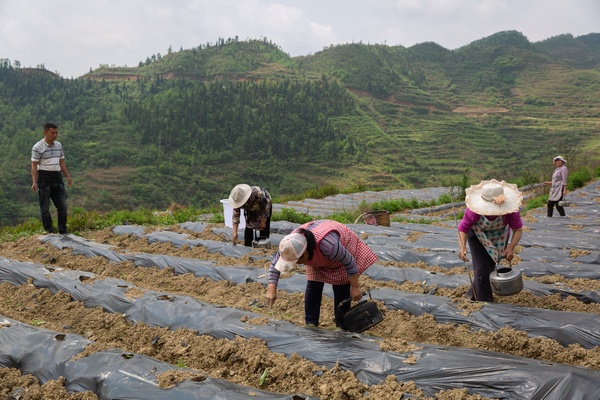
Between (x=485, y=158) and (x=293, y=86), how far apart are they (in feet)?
59.0

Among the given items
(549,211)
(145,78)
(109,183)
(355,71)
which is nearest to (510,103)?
(355,71)

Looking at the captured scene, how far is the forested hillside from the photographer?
3002 centimetres

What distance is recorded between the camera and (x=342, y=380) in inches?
116

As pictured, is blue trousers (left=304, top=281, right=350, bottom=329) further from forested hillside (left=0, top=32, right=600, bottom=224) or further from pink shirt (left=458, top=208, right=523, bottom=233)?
forested hillside (left=0, top=32, right=600, bottom=224)

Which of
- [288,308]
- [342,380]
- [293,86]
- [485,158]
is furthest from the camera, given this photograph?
A: [293,86]

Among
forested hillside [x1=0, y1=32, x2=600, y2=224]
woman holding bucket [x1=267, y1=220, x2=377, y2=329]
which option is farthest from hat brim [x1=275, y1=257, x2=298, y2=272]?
forested hillside [x1=0, y1=32, x2=600, y2=224]

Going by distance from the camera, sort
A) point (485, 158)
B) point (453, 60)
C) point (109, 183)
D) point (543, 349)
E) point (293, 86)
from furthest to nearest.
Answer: point (453, 60) → point (293, 86) → point (485, 158) → point (109, 183) → point (543, 349)

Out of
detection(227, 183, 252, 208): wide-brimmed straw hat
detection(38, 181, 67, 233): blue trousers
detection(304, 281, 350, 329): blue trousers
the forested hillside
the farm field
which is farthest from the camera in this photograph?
the forested hillside

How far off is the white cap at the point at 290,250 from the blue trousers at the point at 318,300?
639 mm

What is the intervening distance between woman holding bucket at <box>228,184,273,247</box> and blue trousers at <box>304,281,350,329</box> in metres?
2.31

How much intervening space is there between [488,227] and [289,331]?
1750 millimetres

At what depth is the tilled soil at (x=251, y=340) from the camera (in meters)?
3.04

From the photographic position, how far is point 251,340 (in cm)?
350

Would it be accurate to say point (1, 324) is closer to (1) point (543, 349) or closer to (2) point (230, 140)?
(1) point (543, 349)
